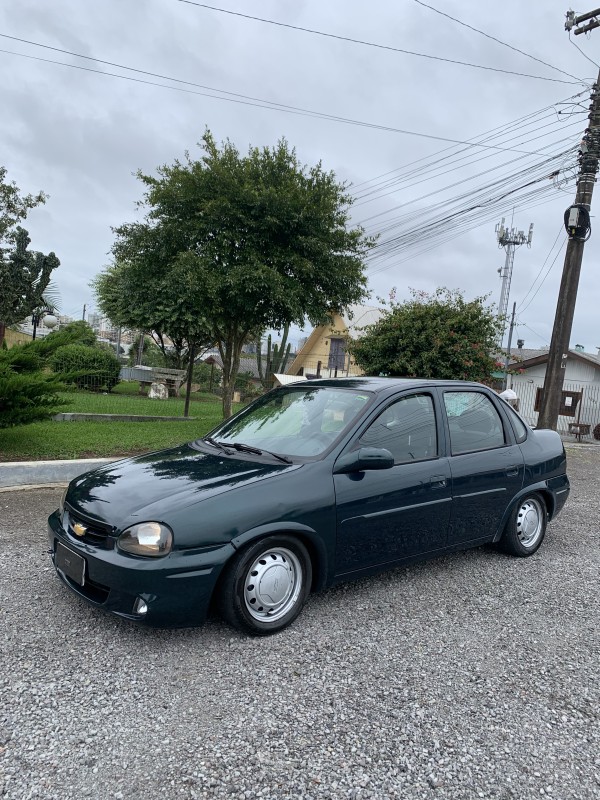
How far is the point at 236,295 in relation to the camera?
974cm

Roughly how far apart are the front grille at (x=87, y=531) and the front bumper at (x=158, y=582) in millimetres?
33

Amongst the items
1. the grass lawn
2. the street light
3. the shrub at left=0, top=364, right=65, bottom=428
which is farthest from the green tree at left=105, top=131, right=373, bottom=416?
the street light

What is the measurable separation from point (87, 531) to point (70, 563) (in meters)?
0.21

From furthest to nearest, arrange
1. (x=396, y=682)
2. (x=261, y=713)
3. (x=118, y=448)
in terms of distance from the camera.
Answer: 1. (x=118, y=448)
2. (x=396, y=682)
3. (x=261, y=713)

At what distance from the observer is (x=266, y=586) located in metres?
3.17

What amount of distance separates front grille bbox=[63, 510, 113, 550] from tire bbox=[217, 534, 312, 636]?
26.4 inches

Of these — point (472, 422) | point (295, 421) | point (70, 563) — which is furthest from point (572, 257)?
point (70, 563)

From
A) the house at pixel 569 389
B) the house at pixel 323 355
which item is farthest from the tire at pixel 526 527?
the house at pixel 323 355

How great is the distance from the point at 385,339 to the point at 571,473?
13.5ft

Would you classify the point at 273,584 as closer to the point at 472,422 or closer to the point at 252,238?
the point at 472,422

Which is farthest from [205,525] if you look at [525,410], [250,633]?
[525,410]

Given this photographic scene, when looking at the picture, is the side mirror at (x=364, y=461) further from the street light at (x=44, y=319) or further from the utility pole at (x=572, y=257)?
the street light at (x=44, y=319)

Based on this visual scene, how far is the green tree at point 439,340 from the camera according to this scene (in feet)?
35.0

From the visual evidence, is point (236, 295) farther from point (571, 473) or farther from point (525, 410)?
point (525, 410)
